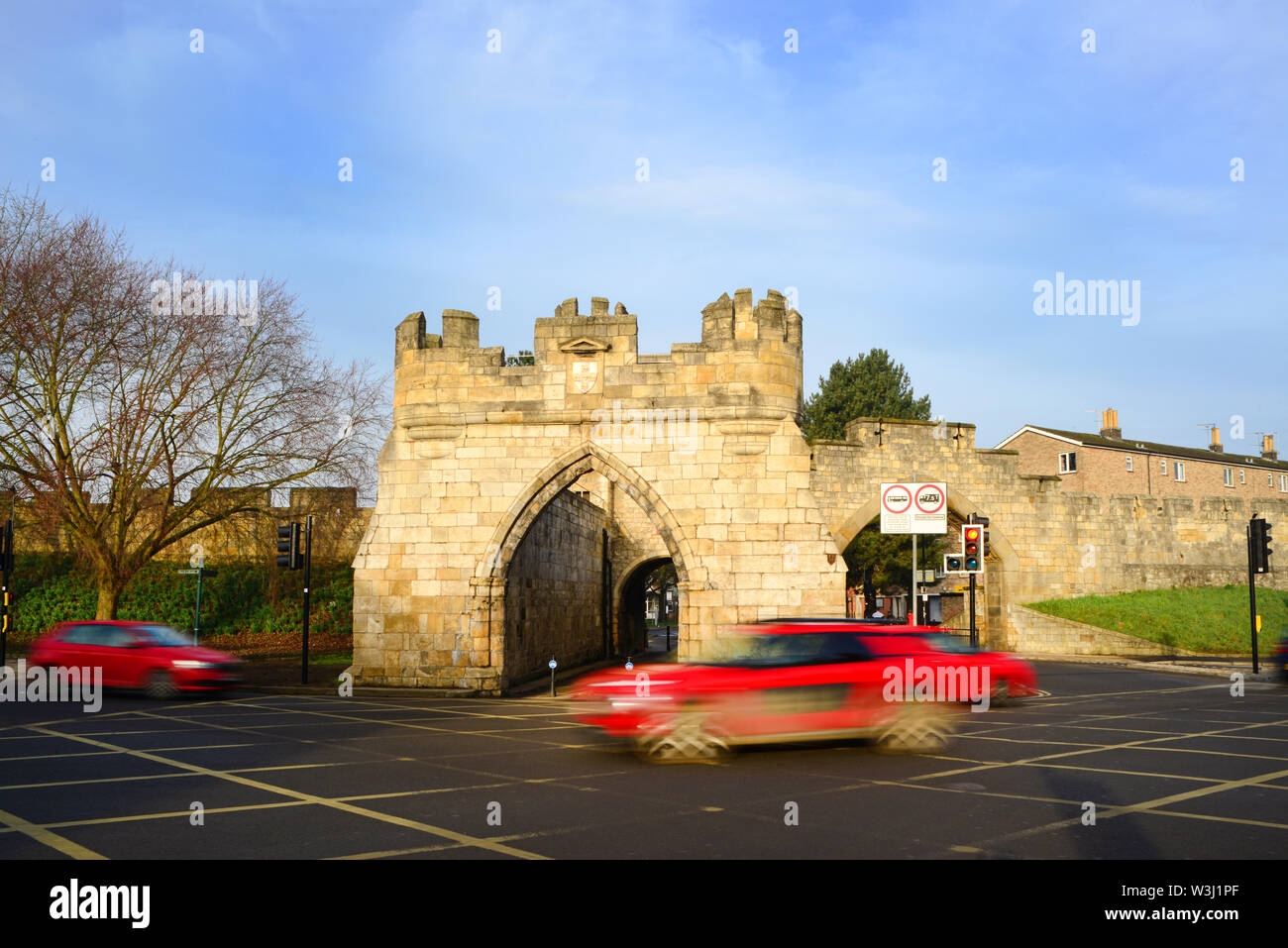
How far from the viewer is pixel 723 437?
18344mm

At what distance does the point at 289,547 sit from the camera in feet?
64.1

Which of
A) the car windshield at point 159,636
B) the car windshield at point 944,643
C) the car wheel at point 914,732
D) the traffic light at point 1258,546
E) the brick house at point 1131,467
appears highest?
the brick house at point 1131,467

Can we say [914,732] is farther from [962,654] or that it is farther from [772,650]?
[962,654]

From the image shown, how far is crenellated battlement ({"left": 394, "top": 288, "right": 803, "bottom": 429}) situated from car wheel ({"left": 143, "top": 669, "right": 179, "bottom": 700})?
637cm

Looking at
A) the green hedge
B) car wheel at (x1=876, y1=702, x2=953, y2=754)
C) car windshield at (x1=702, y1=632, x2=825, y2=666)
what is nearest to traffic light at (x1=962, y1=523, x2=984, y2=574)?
car wheel at (x1=876, y1=702, x2=953, y2=754)

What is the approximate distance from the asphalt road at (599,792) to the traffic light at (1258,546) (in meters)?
9.52

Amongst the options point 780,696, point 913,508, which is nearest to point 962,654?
point 780,696

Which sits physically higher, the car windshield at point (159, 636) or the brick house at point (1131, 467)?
the brick house at point (1131, 467)

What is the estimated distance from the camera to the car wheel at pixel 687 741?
9.66 metres

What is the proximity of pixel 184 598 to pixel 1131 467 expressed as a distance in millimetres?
42447

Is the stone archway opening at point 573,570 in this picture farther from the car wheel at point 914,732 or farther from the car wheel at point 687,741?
the car wheel at point 687,741

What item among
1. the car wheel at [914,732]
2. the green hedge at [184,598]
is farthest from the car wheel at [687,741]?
the green hedge at [184,598]

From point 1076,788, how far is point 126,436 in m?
20.8

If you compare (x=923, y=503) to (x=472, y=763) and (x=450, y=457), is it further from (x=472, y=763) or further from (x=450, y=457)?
(x=472, y=763)
